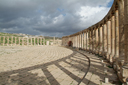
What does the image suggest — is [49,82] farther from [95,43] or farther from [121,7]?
[95,43]

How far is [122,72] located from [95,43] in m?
10.6

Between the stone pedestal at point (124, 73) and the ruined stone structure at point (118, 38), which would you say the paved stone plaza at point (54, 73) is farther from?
the ruined stone structure at point (118, 38)

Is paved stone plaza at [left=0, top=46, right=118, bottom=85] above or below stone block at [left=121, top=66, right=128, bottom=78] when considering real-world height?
below

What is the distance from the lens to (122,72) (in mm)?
3799

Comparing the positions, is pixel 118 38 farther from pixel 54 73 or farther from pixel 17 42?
pixel 17 42

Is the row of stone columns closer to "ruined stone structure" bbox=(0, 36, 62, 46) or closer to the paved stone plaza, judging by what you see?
"ruined stone structure" bbox=(0, 36, 62, 46)

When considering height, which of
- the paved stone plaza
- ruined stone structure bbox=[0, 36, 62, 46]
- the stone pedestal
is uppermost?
ruined stone structure bbox=[0, 36, 62, 46]

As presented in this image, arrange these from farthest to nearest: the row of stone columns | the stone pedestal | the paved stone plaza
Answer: the row of stone columns < the paved stone plaza < the stone pedestal

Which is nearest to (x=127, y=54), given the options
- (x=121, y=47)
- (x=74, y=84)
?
(x=121, y=47)

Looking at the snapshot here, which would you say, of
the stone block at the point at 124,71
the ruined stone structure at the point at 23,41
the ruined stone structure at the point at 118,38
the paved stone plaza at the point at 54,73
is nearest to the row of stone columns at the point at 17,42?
the ruined stone structure at the point at 23,41

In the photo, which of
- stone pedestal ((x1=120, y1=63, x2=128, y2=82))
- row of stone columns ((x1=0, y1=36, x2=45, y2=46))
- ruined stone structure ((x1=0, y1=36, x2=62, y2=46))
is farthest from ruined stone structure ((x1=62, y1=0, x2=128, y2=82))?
row of stone columns ((x1=0, y1=36, x2=45, y2=46))

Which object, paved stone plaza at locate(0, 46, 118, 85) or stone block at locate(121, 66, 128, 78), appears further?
paved stone plaza at locate(0, 46, 118, 85)

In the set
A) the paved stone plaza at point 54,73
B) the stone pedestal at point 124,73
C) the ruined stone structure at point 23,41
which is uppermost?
the ruined stone structure at point 23,41

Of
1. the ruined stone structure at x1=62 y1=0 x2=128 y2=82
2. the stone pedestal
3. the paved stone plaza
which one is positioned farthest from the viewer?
the paved stone plaza
